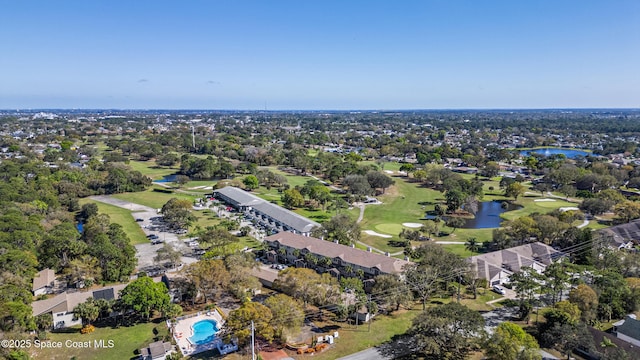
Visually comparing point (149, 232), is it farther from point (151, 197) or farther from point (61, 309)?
point (61, 309)

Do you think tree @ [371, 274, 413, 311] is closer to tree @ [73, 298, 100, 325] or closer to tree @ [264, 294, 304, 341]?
tree @ [264, 294, 304, 341]

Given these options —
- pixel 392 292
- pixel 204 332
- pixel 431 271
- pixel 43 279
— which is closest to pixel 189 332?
pixel 204 332

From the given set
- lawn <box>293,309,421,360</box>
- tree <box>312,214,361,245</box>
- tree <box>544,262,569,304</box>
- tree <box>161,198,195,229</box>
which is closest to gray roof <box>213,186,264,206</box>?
tree <box>161,198,195,229</box>

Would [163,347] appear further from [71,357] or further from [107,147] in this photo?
[107,147]

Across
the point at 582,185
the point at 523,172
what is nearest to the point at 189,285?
the point at 582,185

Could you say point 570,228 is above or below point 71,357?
above
